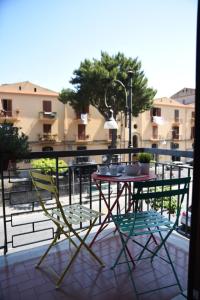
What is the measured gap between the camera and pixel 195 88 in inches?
40.8

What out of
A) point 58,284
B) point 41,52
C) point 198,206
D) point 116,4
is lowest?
point 58,284

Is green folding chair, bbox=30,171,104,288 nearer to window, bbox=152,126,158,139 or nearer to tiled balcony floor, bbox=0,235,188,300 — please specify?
tiled balcony floor, bbox=0,235,188,300

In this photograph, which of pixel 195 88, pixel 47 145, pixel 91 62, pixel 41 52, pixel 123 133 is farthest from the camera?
pixel 123 133

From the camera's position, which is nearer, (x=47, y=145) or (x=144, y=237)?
(x=144, y=237)

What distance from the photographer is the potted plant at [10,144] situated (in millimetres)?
1845

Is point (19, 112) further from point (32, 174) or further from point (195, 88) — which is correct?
point (195, 88)

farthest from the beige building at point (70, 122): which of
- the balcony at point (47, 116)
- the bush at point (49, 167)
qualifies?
the bush at point (49, 167)

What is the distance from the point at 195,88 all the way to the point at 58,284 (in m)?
1.52

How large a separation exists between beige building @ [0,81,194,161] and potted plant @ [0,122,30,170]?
13743 millimetres

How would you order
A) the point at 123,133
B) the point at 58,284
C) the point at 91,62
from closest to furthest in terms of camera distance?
the point at 58,284, the point at 91,62, the point at 123,133

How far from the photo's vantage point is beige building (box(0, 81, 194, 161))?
1664 cm

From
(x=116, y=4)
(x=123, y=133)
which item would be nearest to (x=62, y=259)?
(x=116, y=4)

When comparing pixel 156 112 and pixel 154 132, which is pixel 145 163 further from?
pixel 154 132

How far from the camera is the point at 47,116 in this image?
690 inches
